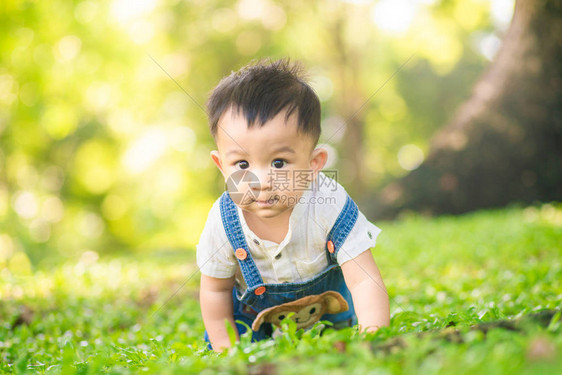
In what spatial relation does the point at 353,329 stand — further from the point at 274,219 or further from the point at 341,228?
the point at 274,219

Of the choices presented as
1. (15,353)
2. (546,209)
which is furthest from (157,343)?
(546,209)

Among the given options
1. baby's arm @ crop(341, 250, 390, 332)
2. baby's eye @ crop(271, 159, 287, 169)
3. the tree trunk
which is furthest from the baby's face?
the tree trunk

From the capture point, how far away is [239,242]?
253 centimetres

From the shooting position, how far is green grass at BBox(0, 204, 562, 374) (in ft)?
4.48

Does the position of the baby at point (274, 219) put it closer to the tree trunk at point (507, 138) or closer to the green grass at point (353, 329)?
the green grass at point (353, 329)

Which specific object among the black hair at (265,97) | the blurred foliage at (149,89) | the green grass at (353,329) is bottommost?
the green grass at (353,329)

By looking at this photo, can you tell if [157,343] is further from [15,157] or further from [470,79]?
[470,79]

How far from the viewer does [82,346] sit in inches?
112

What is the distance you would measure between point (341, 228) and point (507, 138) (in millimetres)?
6832

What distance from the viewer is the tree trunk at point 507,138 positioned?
7.77 metres

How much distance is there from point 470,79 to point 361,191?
9999mm

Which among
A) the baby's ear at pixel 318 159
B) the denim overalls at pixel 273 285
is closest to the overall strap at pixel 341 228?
the denim overalls at pixel 273 285

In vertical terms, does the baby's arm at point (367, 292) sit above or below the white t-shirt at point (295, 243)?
below

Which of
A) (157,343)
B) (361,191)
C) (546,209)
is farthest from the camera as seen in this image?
(361,191)
